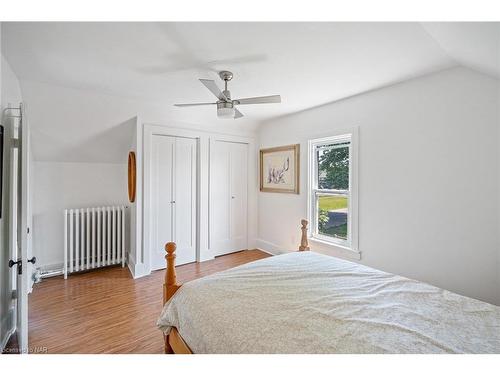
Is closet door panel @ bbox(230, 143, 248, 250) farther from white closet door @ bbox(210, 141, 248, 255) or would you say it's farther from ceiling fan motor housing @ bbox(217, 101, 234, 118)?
ceiling fan motor housing @ bbox(217, 101, 234, 118)

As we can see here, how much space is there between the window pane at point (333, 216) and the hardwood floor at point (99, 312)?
1.79 meters

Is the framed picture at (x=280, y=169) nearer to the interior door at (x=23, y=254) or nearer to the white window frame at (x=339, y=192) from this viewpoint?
the white window frame at (x=339, y=192)

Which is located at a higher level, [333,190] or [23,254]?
[333,190]

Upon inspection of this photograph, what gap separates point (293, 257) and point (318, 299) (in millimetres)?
762

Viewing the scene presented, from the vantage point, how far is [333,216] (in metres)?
3.25

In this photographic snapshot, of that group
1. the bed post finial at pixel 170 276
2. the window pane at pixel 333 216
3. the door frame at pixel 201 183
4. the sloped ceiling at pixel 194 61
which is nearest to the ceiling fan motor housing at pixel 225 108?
the sloped ceiling at pixel 194 61

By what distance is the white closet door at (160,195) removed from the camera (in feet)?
10.8

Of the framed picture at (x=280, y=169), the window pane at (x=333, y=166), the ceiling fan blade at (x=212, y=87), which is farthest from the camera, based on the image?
the framed picture at (x=280, y=169)

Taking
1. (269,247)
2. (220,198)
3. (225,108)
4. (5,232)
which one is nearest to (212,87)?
(225,108)

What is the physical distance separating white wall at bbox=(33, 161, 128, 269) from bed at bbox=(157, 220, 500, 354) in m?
2.62

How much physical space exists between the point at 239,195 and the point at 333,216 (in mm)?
1704

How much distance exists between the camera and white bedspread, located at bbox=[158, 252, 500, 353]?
1002 mm

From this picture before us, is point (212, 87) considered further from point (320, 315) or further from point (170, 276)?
point (320, 315)
